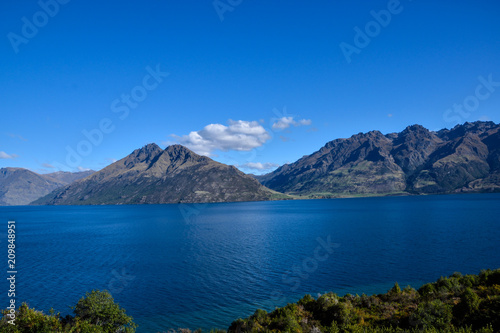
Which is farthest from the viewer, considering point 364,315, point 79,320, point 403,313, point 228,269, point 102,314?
point 228,269

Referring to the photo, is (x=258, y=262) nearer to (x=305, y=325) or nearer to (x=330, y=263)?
(x=330, y=263)

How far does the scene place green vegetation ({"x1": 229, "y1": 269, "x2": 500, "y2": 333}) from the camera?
27500mm

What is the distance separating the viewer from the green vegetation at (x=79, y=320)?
1207 inches

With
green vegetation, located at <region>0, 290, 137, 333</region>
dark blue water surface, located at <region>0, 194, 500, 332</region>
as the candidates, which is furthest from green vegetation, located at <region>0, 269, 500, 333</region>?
dark blue water surface, located at <region>0, 194, 500, 332</region>

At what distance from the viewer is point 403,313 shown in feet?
106

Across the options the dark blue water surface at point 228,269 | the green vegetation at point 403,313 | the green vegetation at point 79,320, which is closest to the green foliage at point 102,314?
the green vegetation at point 79,320

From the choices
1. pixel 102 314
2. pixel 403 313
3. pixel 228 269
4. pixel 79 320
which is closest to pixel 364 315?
pixel 403 313

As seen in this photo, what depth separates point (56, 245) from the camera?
376ft

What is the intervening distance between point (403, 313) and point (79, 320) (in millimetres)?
39024

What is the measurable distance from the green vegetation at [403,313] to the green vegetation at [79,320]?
51.2 feet

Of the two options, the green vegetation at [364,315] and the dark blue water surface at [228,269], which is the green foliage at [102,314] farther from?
the dark blue water surface at [228,269]

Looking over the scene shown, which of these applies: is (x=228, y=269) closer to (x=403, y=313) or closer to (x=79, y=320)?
(x=79, y=320)

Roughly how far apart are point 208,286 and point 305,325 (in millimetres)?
31614

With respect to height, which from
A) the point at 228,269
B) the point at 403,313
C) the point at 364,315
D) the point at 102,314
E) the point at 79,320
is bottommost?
the point at 228,269
